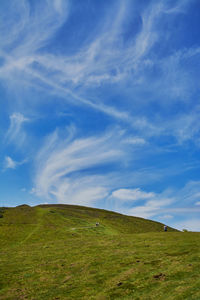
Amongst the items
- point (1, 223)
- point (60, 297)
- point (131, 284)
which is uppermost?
point (1, 223)

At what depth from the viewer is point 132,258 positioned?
103 ft

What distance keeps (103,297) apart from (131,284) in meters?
3.36

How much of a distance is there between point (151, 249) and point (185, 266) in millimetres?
11211

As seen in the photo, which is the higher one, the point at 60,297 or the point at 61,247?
the point at 61,247

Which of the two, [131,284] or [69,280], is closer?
[131,284]

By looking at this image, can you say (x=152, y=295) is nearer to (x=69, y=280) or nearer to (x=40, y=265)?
(x=69, y=280)

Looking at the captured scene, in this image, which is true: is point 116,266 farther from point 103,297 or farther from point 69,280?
point 103,297

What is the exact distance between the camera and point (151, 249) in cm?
3578

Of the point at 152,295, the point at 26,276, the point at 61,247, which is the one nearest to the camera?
the point at 152,295

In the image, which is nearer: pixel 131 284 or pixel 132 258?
pixel 131 284

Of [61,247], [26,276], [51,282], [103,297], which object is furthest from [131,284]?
[61,247]

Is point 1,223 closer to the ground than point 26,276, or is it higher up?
higher up

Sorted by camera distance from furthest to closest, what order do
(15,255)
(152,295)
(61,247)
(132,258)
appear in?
(61,247) < (15,255) < (132,258) < (152,295)

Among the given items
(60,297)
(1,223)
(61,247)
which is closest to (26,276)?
(60,297)
